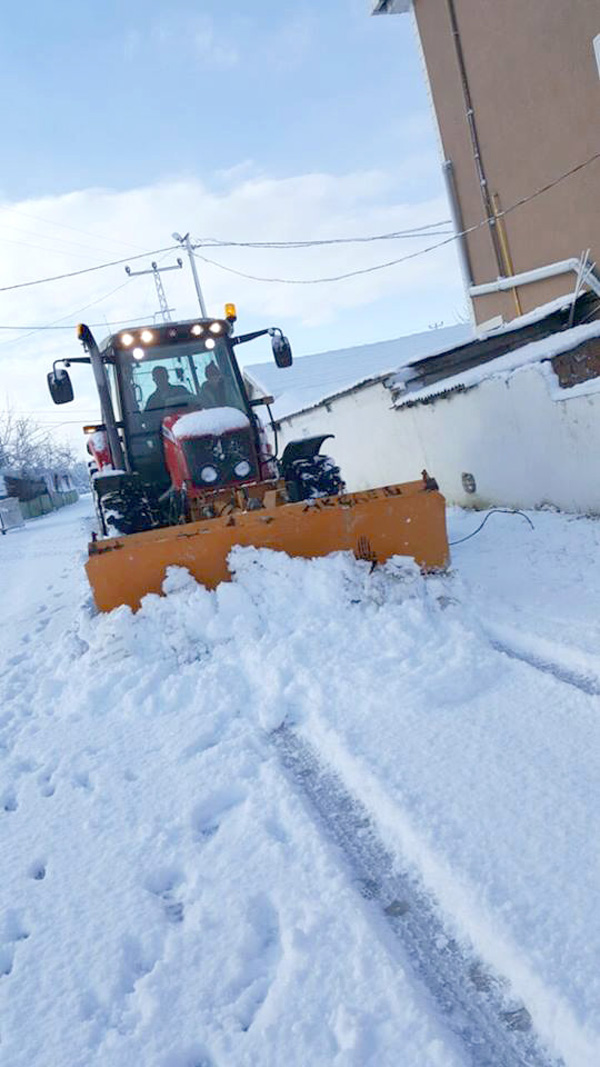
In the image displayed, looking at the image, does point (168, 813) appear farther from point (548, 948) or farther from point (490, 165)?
point (490, 165)

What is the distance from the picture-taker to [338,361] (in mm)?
24297

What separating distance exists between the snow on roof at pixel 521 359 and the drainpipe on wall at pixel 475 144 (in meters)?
3.11

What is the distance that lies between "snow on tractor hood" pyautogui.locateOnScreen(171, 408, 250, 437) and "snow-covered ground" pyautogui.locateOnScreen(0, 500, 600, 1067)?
1.70 metres

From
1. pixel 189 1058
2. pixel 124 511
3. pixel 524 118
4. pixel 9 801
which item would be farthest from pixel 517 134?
pixel 189 1058

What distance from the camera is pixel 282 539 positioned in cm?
522

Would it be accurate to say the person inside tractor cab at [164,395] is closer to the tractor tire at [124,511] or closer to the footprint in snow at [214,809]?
the tractor tire at [124,511]

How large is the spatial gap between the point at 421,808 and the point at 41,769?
2.04m

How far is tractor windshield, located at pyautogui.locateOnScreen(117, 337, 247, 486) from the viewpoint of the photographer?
7.02 m

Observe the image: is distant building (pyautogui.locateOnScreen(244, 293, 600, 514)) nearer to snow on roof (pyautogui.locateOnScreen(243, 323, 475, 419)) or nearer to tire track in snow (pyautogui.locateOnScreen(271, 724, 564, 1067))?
tire track in snow (pyautogui.locateOnScreen(271, 724, 564, 1067))

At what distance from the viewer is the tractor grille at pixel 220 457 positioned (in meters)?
6.23

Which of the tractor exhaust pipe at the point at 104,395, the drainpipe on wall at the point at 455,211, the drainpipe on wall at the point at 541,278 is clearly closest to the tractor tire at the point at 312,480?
the tractor exhaust pipe at the point at 104,395

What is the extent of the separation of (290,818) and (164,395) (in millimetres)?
5252

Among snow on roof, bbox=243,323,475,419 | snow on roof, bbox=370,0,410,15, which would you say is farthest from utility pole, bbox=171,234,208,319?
snow on roof, bbox=370,0,410,15

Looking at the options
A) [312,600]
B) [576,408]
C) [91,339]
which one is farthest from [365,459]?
[312,600]
